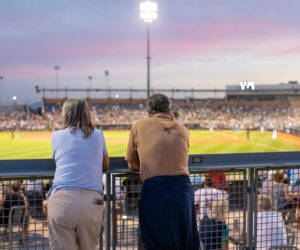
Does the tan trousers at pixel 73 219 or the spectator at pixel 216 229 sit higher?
the tan trousers at pixel 73 219

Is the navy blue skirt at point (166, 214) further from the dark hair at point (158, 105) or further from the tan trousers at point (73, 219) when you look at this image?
the dark hair at point (158, 105)

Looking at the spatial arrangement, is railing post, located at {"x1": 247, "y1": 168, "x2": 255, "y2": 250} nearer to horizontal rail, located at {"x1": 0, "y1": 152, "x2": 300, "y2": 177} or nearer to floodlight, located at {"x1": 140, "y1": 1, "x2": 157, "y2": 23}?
horizontal rail, located at {"x1": 0, "y1": 152, "x2": 300, "y2": 177}

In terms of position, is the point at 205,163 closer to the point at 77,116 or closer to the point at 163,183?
the point at 163,183

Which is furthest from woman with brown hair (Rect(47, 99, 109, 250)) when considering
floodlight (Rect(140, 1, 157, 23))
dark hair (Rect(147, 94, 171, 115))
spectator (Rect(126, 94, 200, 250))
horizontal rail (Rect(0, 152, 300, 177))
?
floodlight (Rect(140, 1, 157, 23))

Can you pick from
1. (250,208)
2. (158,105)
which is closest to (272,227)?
(250,208)

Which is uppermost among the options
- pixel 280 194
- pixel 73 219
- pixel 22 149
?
pixel 73 219

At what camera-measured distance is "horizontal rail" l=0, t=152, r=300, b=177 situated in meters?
2.92

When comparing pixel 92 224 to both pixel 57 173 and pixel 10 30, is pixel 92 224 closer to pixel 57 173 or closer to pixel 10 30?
pixel 57 173

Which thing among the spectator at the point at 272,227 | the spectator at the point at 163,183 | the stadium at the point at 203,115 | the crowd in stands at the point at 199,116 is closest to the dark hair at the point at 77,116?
the spectator at the point at 163,183

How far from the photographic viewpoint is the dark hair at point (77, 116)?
2.89 metres

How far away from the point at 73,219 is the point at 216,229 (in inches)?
53.3

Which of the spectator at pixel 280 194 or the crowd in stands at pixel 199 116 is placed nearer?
Answer: the spectator at pixel 280 194

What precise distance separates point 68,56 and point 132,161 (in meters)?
82.0

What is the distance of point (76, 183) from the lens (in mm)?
2762
